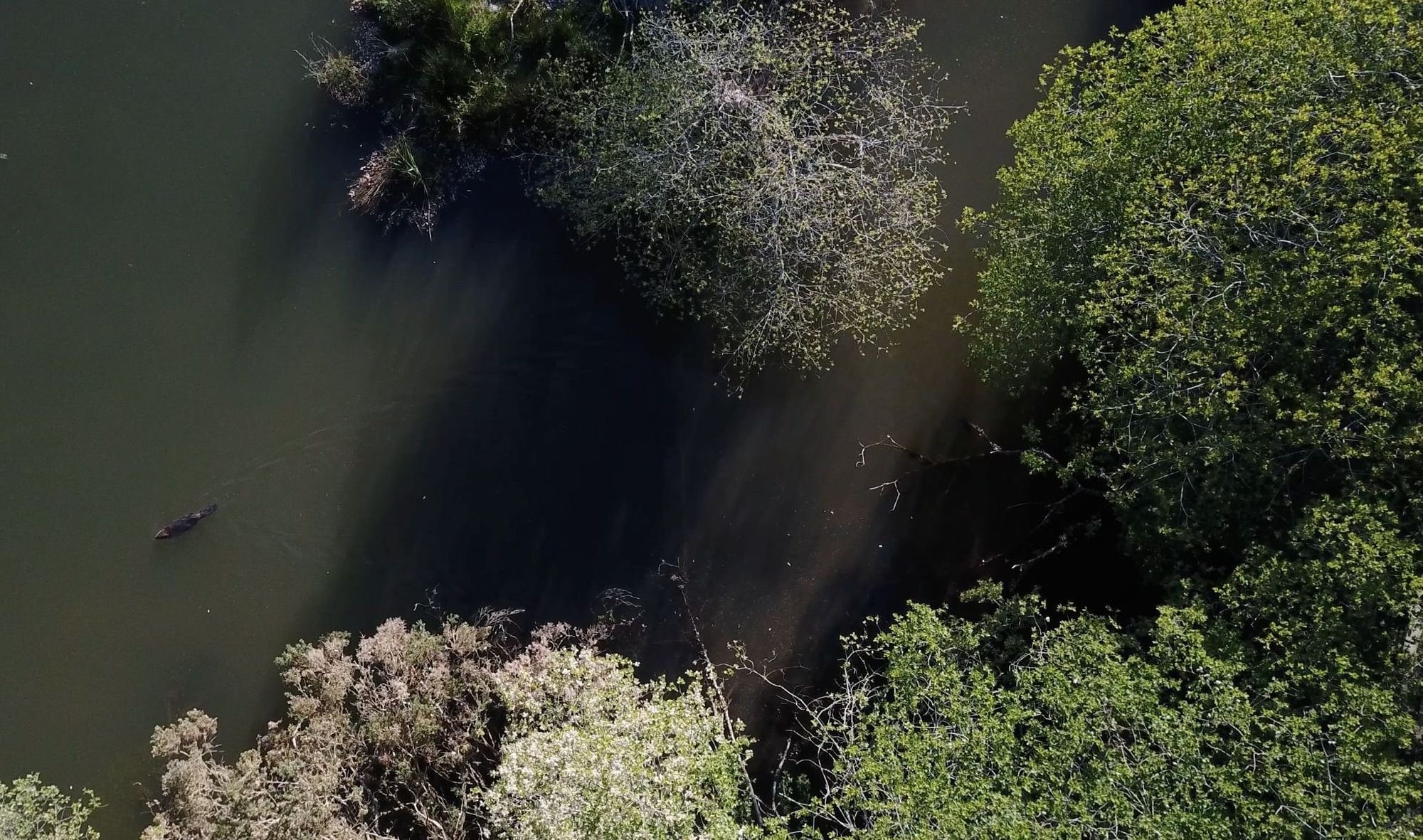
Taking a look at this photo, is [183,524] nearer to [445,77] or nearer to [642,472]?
[642,472]

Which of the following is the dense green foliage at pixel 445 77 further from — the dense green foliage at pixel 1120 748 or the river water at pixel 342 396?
the dense green foliage at pixel 1120 748

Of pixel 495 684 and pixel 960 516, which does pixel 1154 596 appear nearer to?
pixel 960 516

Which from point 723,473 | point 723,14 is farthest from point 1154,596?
point 723,14

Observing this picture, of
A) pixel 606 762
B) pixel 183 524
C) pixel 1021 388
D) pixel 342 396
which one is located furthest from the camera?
pixel 342 396

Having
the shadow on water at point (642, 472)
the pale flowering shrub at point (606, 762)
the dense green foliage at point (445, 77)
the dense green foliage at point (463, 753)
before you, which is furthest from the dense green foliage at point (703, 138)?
the dense green foliage at point (463, 753)

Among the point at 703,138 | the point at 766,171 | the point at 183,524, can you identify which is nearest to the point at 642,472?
the point at 766,171

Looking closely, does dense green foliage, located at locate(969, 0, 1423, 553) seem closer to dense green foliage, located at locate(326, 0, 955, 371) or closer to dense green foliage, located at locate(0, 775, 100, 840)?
dense green foliage, located at locate(326, 0, 955, 371)
